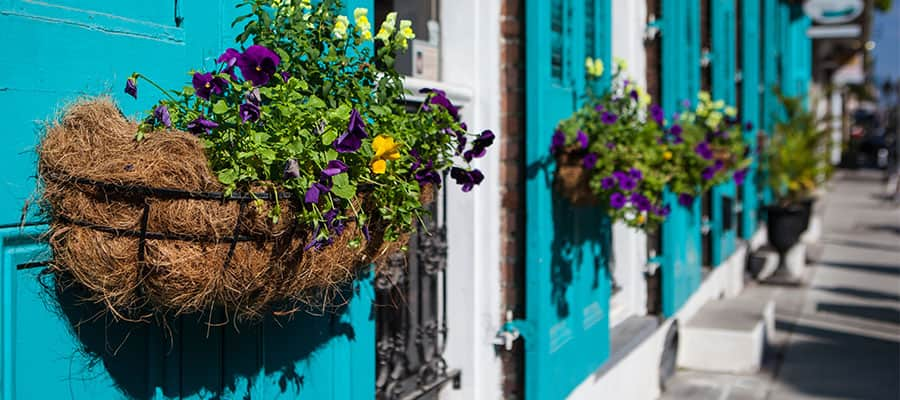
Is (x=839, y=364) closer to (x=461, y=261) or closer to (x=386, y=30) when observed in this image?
(x=461, y=261)

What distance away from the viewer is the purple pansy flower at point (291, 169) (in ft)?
5.60

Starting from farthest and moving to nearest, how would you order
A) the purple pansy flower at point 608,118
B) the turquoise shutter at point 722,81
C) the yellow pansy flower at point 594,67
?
the turquoise shutter at point 722,81
the yellow pansy flower at point 594,67
the purple pansy flower at point 608,118

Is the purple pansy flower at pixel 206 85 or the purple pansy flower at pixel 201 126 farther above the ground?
the purple pansy flower at pixel 206 85

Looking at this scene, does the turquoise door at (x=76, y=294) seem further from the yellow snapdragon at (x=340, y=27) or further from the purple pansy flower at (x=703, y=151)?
the purple pansy flower at (x=703, y=151)

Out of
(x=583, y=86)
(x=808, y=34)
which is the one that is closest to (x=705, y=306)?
(x=583, y=86)

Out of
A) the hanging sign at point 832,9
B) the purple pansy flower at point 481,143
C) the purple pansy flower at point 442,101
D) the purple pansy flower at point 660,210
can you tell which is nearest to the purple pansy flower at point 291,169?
the purple pansy flower at point 442,101

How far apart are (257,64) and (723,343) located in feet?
16.2

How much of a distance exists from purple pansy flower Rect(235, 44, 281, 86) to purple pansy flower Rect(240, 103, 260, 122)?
0.33 feet

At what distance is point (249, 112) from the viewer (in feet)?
5.72

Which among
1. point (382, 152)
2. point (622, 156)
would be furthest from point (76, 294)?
point (622, 156)

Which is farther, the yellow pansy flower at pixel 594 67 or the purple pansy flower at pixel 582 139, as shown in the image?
the yellow pansy flower at pixel 594 67

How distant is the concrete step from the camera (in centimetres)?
607

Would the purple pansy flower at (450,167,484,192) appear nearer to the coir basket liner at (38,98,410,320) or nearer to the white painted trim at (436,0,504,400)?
the coir basket liner at (38,98,410,320)

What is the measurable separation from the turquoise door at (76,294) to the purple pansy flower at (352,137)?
0.50 m
